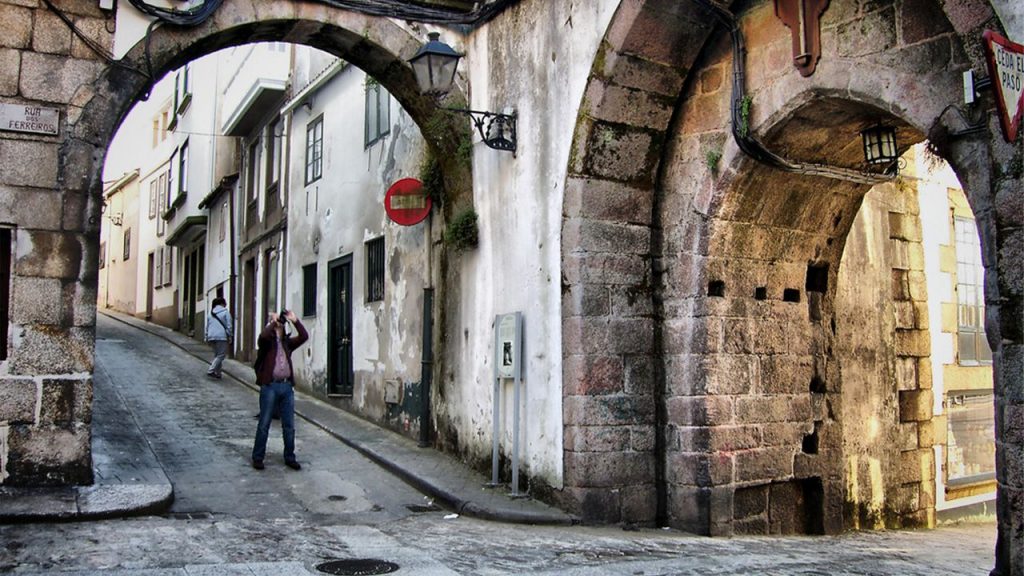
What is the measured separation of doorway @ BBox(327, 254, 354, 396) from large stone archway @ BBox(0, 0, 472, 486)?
5659 mm

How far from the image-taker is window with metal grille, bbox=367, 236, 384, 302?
12.0 m

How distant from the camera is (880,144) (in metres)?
6.95

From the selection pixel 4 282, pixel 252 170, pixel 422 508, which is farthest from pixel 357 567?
pixel 252 170

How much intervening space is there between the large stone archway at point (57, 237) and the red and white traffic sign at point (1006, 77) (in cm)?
608

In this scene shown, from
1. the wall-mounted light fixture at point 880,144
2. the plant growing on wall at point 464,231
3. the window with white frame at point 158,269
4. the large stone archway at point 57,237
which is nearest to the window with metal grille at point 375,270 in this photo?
the plant growing on wall at point 464,231

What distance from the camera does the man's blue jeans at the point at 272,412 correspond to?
9.08 meters

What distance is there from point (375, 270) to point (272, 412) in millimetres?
3371

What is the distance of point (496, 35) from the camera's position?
29.2ft

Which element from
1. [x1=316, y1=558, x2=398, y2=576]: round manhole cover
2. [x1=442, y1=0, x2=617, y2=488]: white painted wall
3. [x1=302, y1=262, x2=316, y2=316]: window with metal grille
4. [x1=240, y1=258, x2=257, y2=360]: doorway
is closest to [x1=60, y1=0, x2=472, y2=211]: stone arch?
[x1=442, y1=0, x2=617, y2=488]: white painted wall

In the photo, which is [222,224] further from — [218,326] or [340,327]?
[340,327]

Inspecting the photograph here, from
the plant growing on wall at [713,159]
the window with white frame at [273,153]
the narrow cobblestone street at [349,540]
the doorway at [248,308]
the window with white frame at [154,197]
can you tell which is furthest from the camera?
the window with white frame at [154,197]

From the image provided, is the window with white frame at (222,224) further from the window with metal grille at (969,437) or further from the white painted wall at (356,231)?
the window with metal grille at (969,437)

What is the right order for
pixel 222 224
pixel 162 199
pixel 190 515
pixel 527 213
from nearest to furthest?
pixel 190 515, pixel 527 213, pixel 222 224, pixel 162 199

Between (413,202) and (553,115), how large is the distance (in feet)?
8.23
